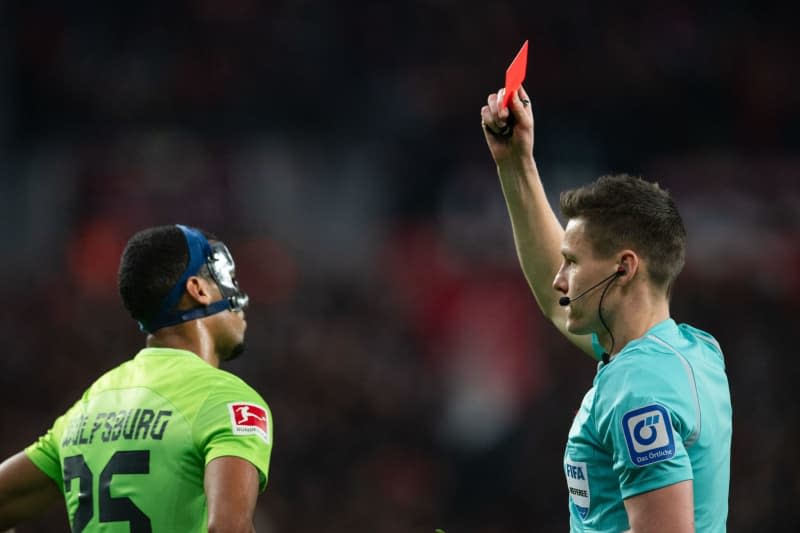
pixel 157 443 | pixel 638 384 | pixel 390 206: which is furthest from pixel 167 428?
pixel 390 206

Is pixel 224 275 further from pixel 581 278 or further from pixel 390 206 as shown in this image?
pixel 390 206

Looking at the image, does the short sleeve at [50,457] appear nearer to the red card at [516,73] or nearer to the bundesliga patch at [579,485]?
the bundesliga patch at [579,485]

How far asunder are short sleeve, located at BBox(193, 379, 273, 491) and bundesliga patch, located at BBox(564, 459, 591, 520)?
80cm

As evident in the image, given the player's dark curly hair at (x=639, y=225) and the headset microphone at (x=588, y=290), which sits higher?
the player's dark curly hair at (x=639, y=225)

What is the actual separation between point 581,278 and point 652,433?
0.49 m

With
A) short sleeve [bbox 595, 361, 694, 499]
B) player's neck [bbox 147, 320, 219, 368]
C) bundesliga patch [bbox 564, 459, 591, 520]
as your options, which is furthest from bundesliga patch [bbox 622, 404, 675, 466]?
player's neck [bbox 147, 320, 219, 368]

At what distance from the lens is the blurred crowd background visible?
28.2 feet

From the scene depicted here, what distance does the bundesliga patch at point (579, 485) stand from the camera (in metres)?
2.76

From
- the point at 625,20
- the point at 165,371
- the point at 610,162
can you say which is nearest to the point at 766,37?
the point at 625,20

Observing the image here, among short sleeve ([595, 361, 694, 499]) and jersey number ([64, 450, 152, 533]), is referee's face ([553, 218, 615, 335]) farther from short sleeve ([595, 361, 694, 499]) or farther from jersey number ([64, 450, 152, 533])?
jersey number ([64, 450, 152, 533])

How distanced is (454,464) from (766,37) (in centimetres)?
575

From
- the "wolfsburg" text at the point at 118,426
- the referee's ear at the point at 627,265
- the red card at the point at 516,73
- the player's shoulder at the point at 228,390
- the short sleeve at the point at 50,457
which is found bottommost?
the short sleeve at the point at 50,457

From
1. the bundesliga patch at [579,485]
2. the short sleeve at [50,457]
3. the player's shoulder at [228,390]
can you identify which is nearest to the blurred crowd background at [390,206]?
the short sleeve at [50,457]

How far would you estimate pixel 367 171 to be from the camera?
1050 cm
